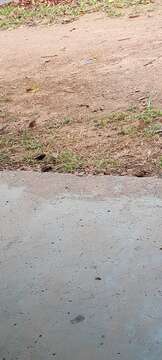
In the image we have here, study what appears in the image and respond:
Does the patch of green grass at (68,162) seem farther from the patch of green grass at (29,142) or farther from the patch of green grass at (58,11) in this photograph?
the patch of green grass at (58,11)

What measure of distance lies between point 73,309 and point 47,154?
180 centimetres

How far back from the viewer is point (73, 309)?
2514 millimetres

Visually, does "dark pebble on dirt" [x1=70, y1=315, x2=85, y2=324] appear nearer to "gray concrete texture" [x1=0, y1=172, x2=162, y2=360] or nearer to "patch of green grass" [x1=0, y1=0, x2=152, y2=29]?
"gray concrete texture" [x1=0, y1=172, x2=162, y2=360]

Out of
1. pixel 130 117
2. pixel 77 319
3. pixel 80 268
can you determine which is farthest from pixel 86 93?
pixel 77 319

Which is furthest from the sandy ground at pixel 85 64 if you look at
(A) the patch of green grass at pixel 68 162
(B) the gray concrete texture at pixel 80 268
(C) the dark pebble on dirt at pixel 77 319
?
(C) the dark pebble on dirt at pixel 77 319

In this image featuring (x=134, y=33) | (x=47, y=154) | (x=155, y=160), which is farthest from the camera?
(x=134, y=33)

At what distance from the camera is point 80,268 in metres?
2.79

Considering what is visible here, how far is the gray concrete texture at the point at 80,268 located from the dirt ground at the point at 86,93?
1.14 feet

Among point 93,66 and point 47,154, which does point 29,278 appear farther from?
point 93,66

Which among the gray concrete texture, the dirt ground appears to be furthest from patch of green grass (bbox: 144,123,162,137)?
the gray concrete texture

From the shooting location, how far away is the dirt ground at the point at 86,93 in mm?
4047

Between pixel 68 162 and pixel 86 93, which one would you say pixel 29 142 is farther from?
pixel 86 93

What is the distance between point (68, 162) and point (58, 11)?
5.87 metres

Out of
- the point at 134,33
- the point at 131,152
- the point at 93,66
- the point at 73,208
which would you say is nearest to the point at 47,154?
the point at 131,152
